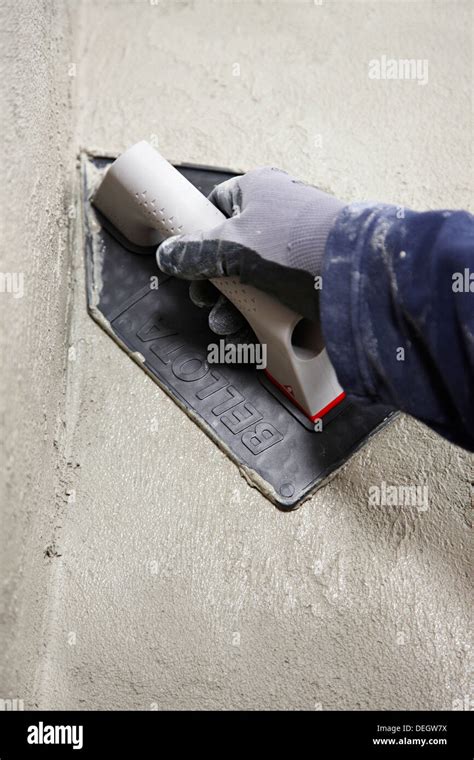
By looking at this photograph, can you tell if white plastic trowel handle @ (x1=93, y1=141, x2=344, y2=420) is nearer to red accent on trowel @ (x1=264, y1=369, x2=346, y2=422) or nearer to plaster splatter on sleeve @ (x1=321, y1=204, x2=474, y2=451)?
red accent on trowel @ (x1=264, y1=369, x2=346, y2=422)

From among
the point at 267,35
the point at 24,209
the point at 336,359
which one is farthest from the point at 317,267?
the point at 267,35

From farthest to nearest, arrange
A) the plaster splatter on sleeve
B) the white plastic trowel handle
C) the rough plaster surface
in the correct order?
1. the white plastic trowel handle
2. the rough plaster surface
3. the plaster splatter on sleeve

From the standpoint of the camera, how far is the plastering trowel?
1.21 meters

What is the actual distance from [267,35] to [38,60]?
1.98 ft

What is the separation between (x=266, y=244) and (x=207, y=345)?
26 centimetres

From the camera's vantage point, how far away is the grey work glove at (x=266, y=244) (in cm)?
108

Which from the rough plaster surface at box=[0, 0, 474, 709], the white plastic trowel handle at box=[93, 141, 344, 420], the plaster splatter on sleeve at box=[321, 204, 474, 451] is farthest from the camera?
the white plastic trowel handle at box=[93, 141, 344, 420]

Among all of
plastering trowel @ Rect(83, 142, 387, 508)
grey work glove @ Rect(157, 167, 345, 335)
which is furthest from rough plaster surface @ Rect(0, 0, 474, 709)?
grey work glove @ Rect(157, 167, 345, 335)

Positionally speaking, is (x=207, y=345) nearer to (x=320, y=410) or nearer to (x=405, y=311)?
(x=320, y=410)

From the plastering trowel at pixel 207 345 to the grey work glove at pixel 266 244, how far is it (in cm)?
4

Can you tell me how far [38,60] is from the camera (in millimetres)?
1233

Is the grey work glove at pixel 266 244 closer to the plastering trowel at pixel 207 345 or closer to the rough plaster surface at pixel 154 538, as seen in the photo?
the plastering trowel at pixel 207 345

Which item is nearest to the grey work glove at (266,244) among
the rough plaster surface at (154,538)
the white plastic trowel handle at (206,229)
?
the white plastic trowel handle at (206,229)

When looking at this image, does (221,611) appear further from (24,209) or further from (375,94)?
(375,94)
